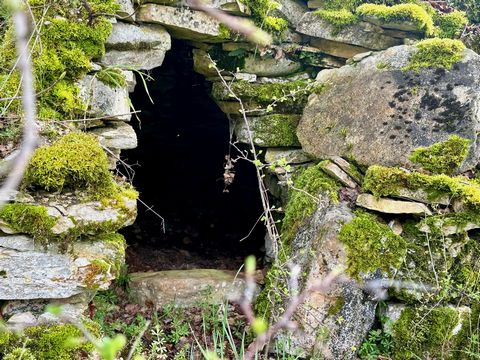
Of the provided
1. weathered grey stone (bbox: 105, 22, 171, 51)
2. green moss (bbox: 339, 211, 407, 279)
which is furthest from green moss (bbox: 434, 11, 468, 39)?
weathered grey stone (bbox: 105, 22, 171, 51)

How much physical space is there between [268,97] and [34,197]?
273 centimetres

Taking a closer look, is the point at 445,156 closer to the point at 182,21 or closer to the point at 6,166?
the point at 182,21

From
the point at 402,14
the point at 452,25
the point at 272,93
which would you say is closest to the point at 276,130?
the point at 272,93

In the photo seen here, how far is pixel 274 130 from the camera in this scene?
4812 millimetres

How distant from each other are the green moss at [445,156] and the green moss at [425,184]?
0.14m

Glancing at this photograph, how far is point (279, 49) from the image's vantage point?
4.97m

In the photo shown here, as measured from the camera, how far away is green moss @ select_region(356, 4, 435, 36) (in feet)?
14.9

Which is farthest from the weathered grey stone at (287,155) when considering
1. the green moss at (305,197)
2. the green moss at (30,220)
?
the green moss at (30,220)

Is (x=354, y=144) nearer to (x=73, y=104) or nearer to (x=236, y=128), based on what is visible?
(x=236, y=128)

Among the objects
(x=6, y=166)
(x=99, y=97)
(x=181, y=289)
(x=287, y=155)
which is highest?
(x=99, y=97)

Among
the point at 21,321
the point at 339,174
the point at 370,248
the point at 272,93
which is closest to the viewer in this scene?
the point at 21,321

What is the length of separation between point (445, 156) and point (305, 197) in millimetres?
1220

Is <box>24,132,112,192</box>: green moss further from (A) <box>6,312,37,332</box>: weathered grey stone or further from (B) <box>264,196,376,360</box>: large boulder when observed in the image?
(B) <box>264,196,376,360</box>: large boulder

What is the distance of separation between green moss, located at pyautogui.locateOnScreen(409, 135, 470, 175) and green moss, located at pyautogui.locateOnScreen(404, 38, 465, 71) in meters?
0.80
